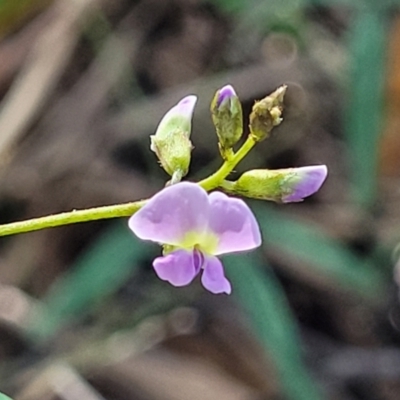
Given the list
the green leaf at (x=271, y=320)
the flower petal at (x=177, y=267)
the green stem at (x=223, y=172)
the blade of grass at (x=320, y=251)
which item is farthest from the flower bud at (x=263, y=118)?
the blade of grass at (x=320, y=251)

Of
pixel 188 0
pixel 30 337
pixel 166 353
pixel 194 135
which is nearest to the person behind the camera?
pixel 30 337

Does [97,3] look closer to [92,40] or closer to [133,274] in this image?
[92,40]

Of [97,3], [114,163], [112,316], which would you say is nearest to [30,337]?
[112,316]

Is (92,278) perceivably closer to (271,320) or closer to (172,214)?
(271,320)

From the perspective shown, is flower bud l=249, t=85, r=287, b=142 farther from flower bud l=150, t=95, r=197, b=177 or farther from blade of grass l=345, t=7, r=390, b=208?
blade of grass l=345, t=7, r=390, b=208

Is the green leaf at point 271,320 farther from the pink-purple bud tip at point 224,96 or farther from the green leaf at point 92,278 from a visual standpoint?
the pink-purple bud tip at point 224,96
